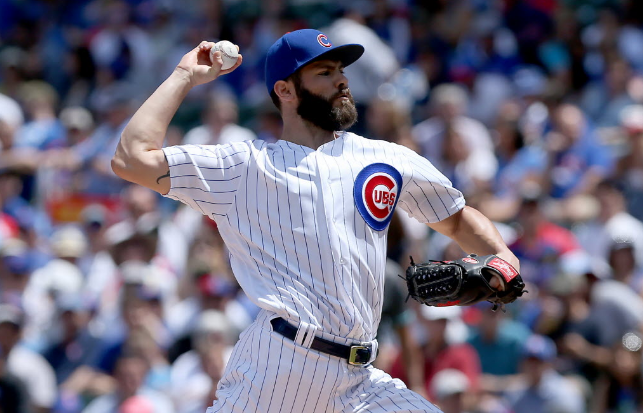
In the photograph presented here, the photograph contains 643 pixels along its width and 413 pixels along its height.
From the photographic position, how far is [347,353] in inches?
139

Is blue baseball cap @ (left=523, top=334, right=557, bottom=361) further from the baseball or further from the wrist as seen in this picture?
the wrist

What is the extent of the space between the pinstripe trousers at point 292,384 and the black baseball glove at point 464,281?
39 centimetres

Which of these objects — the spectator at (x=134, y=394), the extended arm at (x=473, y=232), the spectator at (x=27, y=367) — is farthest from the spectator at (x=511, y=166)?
the extended arm at (x=473, y=232)

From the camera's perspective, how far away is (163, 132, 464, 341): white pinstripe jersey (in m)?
3.54

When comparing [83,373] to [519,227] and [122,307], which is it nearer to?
[122,307]

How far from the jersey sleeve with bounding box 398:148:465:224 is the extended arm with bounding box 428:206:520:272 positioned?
0.06 meters

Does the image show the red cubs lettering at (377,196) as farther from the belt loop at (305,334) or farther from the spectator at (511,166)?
the spectator at (511,166)

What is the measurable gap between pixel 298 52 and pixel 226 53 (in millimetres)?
295

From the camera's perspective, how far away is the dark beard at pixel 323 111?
3801 millimetres

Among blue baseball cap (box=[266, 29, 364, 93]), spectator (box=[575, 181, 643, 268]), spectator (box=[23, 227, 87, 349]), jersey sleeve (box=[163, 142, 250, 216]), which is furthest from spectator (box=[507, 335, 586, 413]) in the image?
spectator (box=[23, 227, 87, 349])

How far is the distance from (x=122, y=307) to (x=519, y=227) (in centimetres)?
332

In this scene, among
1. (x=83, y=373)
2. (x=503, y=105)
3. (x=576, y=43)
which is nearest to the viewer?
(x=83, y=373)

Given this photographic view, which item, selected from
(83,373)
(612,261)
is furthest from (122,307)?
(612,261)

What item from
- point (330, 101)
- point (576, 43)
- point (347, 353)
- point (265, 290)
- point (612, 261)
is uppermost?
point (330, 101)
